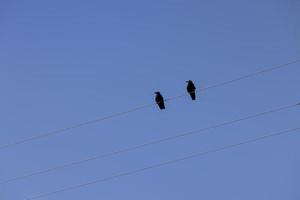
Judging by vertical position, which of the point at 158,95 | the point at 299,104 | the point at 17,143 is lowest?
the point at 299,104

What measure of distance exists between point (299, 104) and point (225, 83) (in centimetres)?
367

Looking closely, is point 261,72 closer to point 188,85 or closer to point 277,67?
point 277,67

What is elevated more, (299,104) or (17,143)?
(17,143)

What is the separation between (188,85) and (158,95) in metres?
1.32

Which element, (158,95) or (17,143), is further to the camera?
(158,95)

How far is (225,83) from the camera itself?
48.3 feet

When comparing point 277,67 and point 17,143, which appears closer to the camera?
point 277,67

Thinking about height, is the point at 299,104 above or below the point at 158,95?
below

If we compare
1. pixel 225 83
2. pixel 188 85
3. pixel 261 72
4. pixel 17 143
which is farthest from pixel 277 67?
pixel 17 143

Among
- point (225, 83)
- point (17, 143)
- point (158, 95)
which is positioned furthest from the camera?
point (158, 95)

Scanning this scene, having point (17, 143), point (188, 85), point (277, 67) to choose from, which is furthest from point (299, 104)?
point (17, 143)

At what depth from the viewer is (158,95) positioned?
19.5m

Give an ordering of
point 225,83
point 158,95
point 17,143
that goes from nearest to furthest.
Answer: point 225,83 < point 17,143 < point 158,95

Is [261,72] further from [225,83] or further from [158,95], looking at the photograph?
[158,95]
